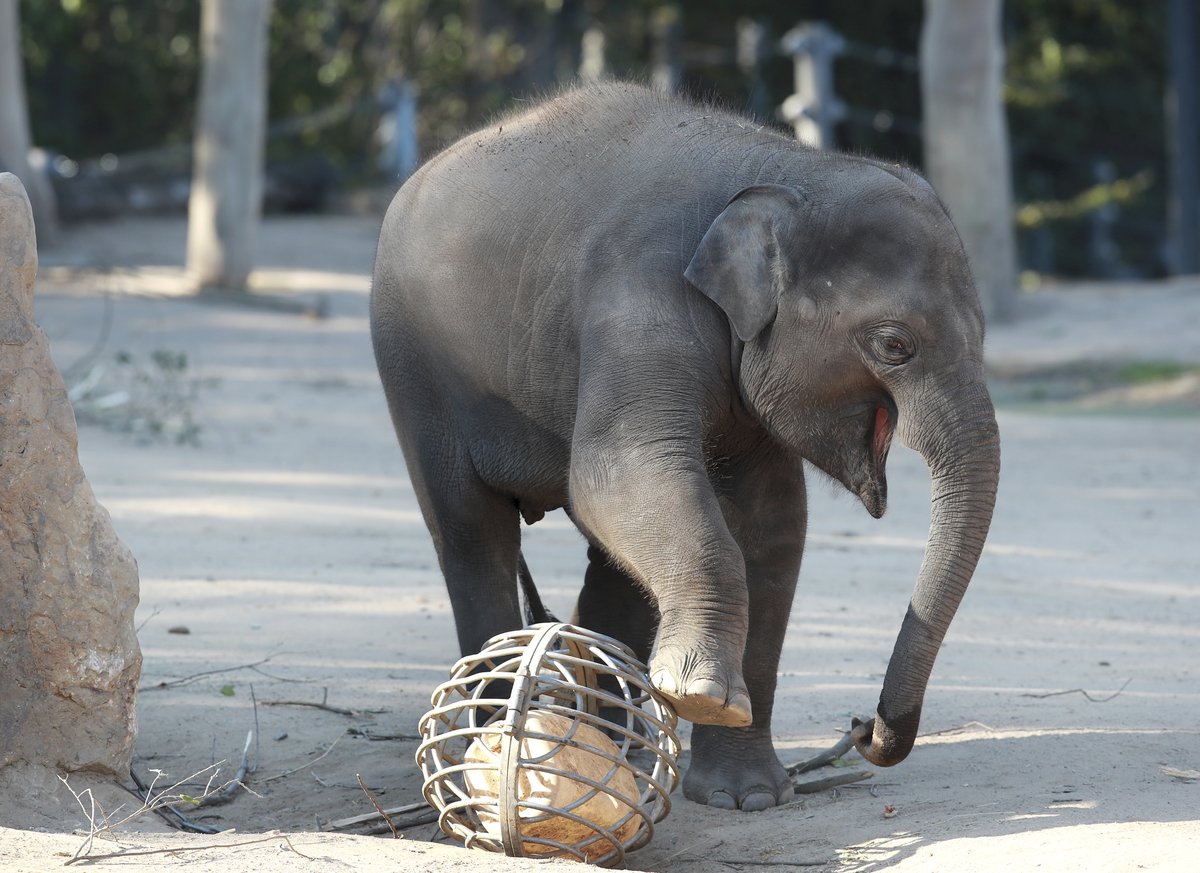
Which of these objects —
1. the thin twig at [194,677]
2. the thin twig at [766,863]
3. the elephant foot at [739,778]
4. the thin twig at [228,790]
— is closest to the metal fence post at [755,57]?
the thin twig at [194,677]

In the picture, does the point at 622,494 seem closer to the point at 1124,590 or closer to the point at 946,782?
the point at 946,782

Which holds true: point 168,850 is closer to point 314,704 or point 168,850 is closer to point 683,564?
point 683,564

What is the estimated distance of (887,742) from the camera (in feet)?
11.9

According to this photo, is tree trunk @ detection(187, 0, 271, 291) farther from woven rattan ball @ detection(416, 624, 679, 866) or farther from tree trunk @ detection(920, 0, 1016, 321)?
woven rattan ball @ detection(416, 624, 679, 866)

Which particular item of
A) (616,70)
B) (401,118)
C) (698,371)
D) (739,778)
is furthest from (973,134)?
(698,371)

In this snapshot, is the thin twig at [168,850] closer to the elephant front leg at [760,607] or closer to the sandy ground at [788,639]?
the sandy ground at [788,639]

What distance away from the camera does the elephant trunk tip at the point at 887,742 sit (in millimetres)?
3627

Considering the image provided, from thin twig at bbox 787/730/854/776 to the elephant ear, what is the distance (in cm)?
130

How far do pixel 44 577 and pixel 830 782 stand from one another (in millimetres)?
2013

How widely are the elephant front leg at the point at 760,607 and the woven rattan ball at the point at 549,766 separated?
546 millimetres

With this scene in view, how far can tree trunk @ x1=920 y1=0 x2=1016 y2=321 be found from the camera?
1451 cm

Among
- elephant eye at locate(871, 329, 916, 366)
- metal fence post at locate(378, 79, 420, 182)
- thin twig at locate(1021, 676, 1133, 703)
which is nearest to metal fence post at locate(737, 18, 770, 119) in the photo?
metal fence post at locate(378, 79, 420, 182)

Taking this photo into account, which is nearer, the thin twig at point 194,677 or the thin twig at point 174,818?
the thin twig at point 174,818

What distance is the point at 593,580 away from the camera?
4.86 m
